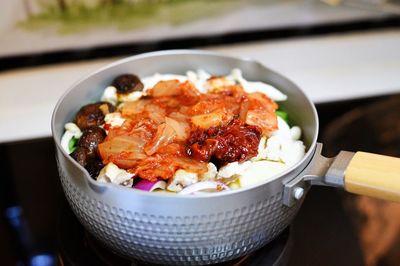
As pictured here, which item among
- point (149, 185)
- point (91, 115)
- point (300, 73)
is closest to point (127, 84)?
point (91, 115)

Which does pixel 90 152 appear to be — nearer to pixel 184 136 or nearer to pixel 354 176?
pixel 184 136

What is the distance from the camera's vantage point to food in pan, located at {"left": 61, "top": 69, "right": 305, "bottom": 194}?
67 centimetres

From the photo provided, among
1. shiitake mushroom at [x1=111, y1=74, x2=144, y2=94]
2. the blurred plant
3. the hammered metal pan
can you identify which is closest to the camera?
the hammered metal pan

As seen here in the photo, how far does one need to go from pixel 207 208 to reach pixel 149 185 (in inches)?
4.1

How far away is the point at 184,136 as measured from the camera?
2.37ft

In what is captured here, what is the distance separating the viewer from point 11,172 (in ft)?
3.03

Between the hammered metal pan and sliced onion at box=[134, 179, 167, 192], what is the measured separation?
6 cm

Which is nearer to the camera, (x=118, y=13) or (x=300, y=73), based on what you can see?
(x=118, y=13)

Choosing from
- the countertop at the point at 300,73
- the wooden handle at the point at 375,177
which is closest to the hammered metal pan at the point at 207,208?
the wooden handle at the point at 375,177

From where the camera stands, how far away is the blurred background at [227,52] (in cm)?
80

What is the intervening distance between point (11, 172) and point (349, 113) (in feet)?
2.21

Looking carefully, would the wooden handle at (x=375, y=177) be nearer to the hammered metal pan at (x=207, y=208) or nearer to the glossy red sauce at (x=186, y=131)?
the hammered metal pan at (x=207, y=208)

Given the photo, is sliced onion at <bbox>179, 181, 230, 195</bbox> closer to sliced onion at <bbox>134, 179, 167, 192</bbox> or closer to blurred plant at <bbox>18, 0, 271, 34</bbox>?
sliced onion at <bbox>134, 179, 167, 192</bbox>

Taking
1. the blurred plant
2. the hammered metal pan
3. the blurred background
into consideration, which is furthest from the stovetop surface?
the blurred plant
